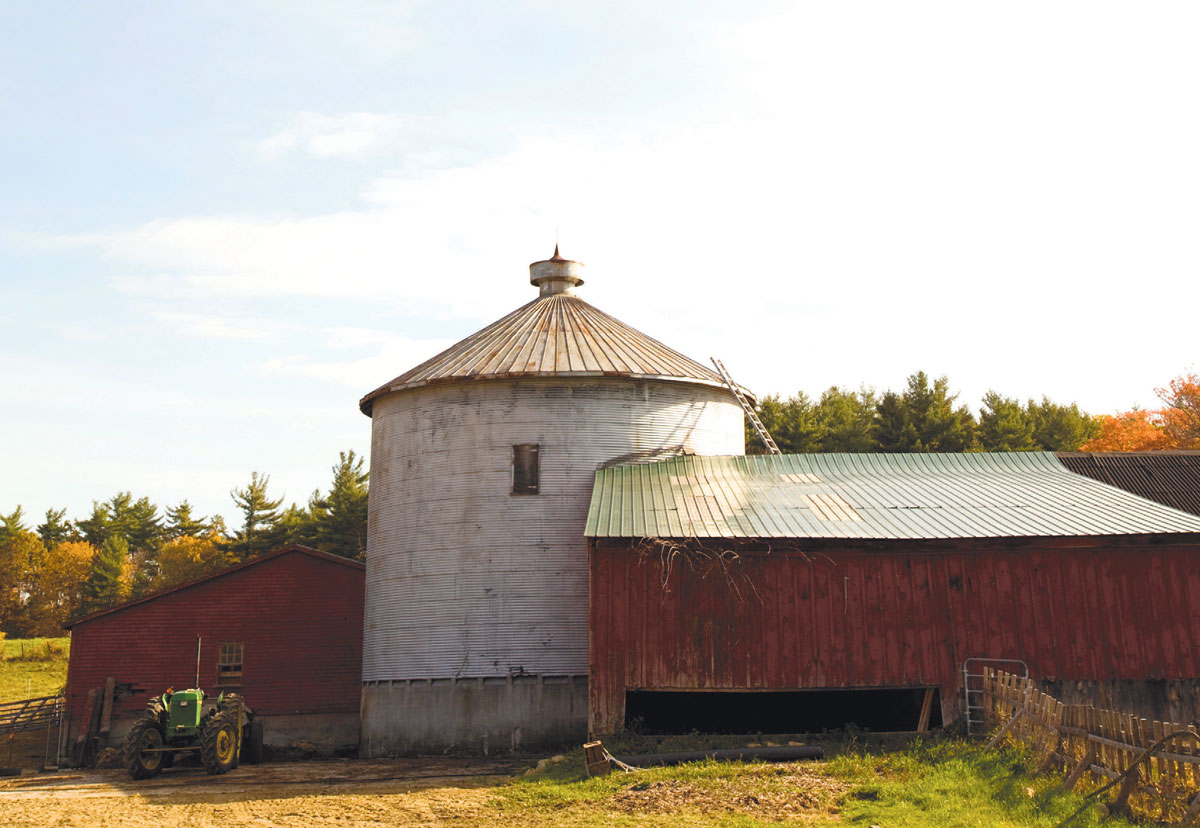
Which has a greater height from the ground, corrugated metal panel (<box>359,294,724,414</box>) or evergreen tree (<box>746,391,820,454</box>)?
evergreen tree (<box>746,391,820,454</box>)

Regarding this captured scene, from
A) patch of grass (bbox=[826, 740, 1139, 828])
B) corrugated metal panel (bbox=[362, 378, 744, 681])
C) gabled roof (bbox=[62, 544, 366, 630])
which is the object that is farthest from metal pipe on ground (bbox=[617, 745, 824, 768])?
gabled roof (bbox=[62, 544, 366, 630])

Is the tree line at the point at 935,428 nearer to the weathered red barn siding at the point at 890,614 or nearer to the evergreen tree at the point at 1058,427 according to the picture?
the evergreen tree at the point at 1058,427

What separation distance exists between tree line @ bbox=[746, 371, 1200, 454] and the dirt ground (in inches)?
1289

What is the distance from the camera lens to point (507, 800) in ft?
53.4

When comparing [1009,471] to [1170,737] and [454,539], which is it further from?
[1170,737]

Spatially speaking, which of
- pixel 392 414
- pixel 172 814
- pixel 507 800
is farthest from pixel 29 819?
pixel 392 414

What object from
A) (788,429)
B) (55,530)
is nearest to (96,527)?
(55,530)

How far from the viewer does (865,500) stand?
22.9m

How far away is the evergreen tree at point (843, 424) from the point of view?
178 ft

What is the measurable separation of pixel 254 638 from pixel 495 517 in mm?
9659

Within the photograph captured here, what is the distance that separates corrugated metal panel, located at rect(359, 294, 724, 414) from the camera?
2502 centimetres

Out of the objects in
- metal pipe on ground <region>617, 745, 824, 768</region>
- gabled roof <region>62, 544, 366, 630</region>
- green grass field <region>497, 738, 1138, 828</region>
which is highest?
gabled roof <region>62, 544, 366, 630</region>

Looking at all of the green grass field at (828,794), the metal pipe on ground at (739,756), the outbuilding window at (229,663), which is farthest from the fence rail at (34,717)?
the metal pipe on ground at (739,756)

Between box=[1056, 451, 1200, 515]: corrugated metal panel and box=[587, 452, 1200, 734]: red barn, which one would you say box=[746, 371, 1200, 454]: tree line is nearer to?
box=[1056, 451, 1200, 515]: corrugated metal panel
